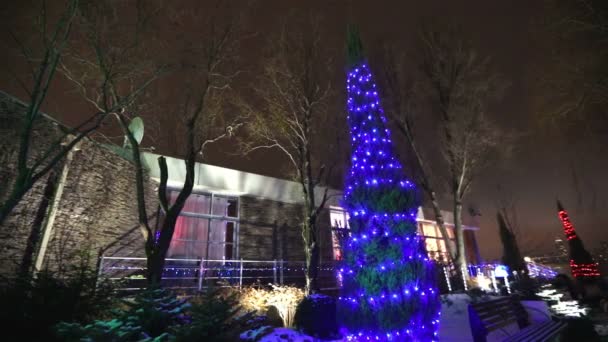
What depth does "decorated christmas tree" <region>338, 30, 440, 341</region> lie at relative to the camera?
5.19 m

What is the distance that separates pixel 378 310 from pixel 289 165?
9911mm

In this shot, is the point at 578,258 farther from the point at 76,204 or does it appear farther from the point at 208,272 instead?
the point at 76,204

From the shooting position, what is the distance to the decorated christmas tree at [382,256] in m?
5.19

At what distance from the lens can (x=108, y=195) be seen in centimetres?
955

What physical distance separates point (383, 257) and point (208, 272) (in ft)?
28.8

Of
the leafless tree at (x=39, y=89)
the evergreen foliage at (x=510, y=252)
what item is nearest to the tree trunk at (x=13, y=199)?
the leafless tree at (x=39, y=89)

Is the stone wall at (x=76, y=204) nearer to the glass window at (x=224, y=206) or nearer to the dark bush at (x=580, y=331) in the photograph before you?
the glass window at (x=224, y=206)

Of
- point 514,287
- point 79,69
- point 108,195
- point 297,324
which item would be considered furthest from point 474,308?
point 79,69

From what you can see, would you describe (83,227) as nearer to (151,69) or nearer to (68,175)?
(68,175)

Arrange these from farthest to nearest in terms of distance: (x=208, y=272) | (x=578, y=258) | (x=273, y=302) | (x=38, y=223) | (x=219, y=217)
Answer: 1. (x=578, y=258)
2. (x=219, y=217)
3. (x=208, y=272)
4. (x=273, y=302)
5. (x=38, y=223)

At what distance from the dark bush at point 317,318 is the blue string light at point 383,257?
2199mm

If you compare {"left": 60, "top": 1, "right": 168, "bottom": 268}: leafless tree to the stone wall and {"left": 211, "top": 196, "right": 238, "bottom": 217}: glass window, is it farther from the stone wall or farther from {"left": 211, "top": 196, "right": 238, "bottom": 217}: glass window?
{"left": 211, "top": 196, "right": 238, "bottom": 217}: glass window

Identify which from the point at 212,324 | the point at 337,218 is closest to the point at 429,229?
the point at 337,218

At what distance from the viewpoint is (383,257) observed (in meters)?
5.46
